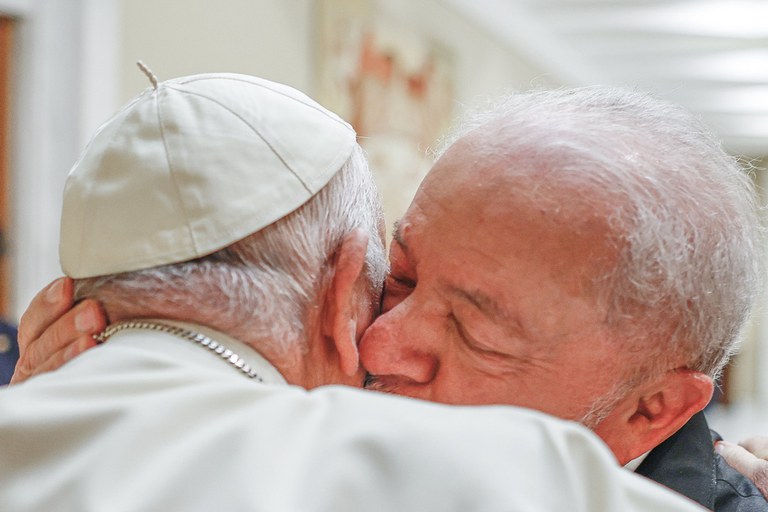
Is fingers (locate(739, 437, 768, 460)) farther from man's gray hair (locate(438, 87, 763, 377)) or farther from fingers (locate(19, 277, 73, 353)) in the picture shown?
fingers (locate(19, 277, 73, 353))

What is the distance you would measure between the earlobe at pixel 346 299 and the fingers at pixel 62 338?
0.25m

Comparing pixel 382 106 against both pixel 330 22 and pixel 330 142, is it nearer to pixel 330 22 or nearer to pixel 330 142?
pixel 330 22

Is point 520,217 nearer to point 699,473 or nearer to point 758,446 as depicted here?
point 699,473

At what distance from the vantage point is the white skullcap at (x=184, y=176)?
939mm

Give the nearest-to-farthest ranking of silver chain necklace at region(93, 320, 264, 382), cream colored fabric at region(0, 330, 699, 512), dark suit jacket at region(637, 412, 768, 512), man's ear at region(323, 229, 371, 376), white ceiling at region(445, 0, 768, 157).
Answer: cream colored fabric at region(0, 330, 699, 512) → silver chain necklace at region(93, 320, 264, 382) → man's ear at region(323, 229, 371, 376) → dark suit jacket at region(637, 412, 768, 512) → white ceiling at region(445, 0, 768, 157)

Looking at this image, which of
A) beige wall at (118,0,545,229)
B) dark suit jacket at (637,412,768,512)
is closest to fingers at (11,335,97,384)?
dark suit jacket at (637,412,768,512)

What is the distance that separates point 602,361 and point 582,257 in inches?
5.8

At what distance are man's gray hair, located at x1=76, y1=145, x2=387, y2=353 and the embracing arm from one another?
0.02 metres

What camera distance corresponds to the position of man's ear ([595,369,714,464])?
3.98 ft

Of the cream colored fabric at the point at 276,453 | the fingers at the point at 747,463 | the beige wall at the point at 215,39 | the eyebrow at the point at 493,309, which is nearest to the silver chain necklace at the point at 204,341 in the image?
the cream colored fabric at the point at 276,453

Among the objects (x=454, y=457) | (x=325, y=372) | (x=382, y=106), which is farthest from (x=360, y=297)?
(x=382, y=106)

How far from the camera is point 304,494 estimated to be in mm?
677

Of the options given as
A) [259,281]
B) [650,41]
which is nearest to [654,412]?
[259,281]

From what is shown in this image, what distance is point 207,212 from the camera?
3.09ft
